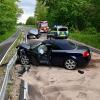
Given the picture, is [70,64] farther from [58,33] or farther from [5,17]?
[5,17]

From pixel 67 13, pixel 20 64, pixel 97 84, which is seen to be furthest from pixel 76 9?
pixel 97 84

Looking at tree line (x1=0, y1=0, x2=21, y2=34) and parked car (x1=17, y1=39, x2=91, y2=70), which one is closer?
parked car (x1=17, y1=39, x2=91, y2=70)

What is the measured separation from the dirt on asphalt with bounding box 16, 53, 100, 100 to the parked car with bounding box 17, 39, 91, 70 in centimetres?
36

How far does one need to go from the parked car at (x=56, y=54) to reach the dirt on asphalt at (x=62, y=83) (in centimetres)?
36

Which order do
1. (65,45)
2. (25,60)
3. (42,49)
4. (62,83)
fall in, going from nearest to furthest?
(62,83) → (65,45) → (42,49) → (25,60)

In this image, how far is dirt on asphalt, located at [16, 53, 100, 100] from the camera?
41.3ft

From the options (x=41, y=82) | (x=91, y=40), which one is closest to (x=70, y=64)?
(x=41, y=82)

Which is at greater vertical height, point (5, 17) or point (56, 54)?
point (56, 54)

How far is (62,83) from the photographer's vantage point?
14.9m

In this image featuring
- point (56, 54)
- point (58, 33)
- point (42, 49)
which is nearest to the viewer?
point (56, 54)

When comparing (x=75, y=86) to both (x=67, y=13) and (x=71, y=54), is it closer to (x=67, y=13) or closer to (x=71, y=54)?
(x=71, y=54)

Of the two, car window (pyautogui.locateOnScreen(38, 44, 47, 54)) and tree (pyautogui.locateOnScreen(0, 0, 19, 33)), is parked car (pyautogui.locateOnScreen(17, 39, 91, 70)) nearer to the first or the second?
car window (pyautogui.locateOnScreen(38, 44, 47, 54))

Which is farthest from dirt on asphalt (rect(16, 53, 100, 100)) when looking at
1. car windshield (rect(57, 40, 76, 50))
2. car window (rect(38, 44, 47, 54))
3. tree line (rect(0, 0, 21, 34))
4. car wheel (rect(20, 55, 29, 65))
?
tree line (rect(0, 0, 21, 34))

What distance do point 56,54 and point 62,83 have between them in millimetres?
4600
